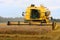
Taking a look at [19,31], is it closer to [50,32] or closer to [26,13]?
[50,32]

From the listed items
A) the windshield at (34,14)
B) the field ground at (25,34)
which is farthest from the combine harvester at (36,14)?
the field ground at (25,34)

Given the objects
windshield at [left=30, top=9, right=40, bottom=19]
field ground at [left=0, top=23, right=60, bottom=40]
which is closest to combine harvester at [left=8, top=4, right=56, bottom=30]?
windshield at [left=30, top=9, right=40, bottom=19]

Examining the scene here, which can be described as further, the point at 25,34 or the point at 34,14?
the point at 34,14

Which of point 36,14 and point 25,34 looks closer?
point 25,34

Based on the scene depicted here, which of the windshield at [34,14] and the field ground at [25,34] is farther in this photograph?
the windshield at [34,14]

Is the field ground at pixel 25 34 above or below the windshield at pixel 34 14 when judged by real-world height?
below

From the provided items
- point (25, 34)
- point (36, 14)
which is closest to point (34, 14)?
point (36, 14)

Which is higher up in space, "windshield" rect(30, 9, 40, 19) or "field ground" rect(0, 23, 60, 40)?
"windshield" rect(30, 9, 40, 19)

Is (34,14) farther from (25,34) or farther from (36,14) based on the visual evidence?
(25,34)

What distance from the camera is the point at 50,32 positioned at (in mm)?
17062

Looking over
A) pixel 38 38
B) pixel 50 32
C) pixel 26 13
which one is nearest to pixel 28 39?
pixel 38 38

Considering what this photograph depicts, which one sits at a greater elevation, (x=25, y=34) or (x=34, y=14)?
(x=34, y=14)

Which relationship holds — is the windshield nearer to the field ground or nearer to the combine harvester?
the combine harvester

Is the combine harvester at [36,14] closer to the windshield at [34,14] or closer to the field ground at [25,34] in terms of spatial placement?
the windshield at [34,14]
